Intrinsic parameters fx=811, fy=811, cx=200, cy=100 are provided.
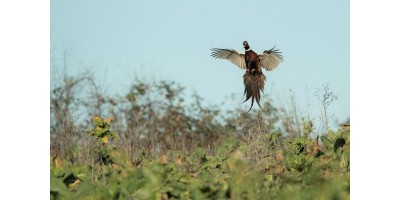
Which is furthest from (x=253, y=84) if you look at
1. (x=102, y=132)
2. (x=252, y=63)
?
(x=102, y=132)

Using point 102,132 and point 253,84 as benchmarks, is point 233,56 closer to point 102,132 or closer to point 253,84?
point 253,84

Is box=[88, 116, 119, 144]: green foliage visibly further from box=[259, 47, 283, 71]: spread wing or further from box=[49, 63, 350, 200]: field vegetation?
box=[259, 47, 283, 71]: spread wing

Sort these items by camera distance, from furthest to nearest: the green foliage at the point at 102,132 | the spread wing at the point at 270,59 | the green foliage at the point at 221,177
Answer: the spread wing at the point at 270,59, the green foliage at the point at 102,132, the green foliage at the point at 221,177

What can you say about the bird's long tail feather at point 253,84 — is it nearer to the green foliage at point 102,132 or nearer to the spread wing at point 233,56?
the spread wing at point 233,56

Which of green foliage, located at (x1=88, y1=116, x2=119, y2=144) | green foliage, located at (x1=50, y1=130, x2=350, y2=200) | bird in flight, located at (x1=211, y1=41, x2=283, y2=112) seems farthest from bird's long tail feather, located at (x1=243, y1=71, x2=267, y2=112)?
green foliage, located at (x1=88, y1=116, x2=119, y2=144)

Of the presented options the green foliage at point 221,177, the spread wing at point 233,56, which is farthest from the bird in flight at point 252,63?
the green foliage at point 221,177

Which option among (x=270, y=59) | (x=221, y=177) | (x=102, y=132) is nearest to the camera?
(x=221, y=177)

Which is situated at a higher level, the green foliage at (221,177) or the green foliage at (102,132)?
the green foliage at (102,132)

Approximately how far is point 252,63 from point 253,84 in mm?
262

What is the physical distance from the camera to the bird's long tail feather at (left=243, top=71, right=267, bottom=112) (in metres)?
6.24

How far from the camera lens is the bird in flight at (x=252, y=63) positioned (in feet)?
19.8

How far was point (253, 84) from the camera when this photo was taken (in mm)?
6301

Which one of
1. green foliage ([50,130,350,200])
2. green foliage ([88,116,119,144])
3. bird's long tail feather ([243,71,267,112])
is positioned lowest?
green foliage ([50,130,350,200])
